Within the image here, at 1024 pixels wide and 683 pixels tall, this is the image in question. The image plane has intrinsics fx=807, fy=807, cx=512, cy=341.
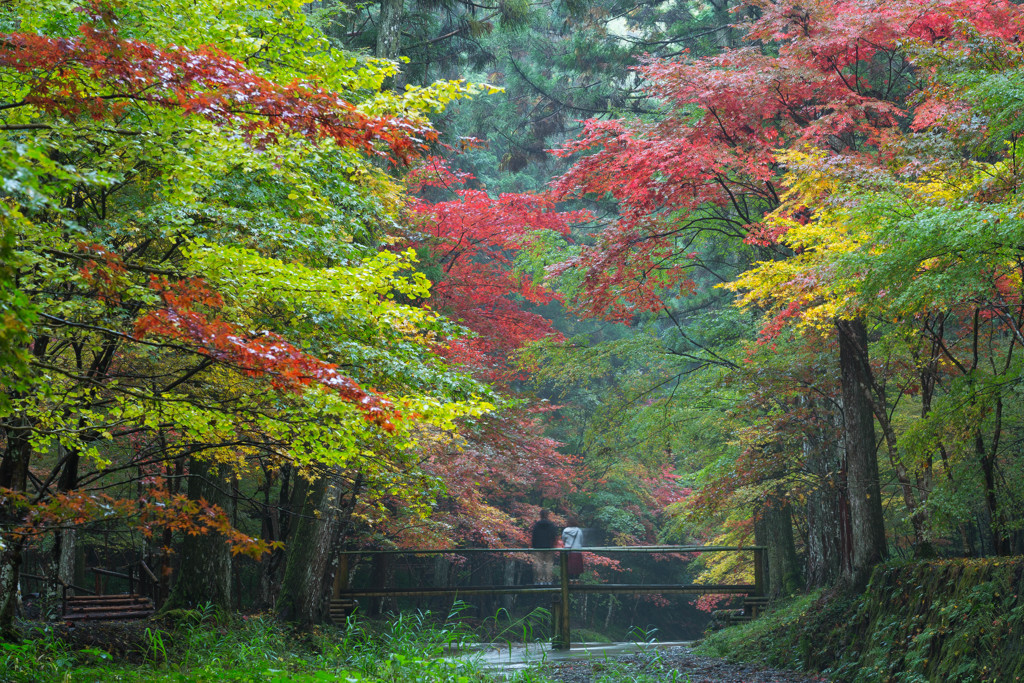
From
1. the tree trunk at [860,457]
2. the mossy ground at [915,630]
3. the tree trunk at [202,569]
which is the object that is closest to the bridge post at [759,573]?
the mossy ground at [915,630]

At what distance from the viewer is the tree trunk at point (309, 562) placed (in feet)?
32.6

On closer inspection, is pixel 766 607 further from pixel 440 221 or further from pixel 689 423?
pixel 440 221

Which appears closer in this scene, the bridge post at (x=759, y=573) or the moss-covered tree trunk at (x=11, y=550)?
the moss-covered tree trunk at (x=11, y=550)

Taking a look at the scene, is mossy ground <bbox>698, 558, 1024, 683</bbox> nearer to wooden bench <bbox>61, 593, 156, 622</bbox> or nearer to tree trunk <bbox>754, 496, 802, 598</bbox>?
tree trunk <bbox>754, 496, 802, 598</bbox>

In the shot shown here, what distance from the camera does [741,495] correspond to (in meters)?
11.0

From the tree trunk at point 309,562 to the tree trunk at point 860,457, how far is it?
19.6ft

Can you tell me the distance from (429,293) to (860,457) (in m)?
5.08

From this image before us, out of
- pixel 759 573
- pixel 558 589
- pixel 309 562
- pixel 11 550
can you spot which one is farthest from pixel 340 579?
pixel 11 550

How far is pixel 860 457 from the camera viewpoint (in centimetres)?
890

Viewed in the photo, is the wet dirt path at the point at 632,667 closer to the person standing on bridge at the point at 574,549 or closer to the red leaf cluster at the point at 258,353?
the person standing on bridge at the point at 574,549

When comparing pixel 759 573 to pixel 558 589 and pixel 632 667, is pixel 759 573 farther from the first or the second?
pixel 632 667

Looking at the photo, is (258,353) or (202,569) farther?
(202,569)

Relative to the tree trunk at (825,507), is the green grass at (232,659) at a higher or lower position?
lower

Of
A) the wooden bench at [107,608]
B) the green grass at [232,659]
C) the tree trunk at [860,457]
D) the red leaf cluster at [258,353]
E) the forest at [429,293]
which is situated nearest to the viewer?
the red leaf cluster at [258,353]
